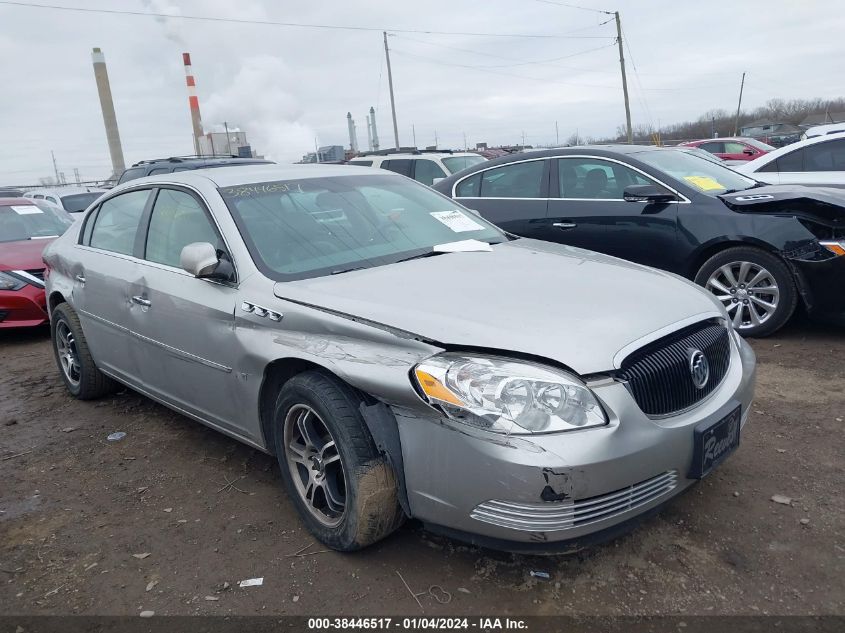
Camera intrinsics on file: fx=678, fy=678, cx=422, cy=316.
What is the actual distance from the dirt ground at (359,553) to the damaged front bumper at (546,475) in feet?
1.04

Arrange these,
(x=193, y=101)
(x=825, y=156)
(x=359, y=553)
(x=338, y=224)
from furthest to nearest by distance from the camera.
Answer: (x=193, y=101), (x=825, y=156), (x=338, y=224), (x=359, y=553)

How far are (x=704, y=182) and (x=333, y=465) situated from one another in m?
4.42

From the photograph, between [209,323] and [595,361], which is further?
[209,323]

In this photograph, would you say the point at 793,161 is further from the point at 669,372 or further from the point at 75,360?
the point at 75,360

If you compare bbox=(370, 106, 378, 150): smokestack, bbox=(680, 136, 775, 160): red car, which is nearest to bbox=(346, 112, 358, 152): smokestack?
bbox=(370, 106, 378, 150): smokestack

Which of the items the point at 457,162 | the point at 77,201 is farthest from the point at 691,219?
the point at 77,201

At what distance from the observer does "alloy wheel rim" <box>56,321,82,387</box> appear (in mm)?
4930

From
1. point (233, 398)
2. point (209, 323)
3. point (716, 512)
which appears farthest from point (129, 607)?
point (716, 512)

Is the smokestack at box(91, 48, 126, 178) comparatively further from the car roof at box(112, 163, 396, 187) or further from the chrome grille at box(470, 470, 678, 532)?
the chrome grille at box(470, 470, 678, 532)

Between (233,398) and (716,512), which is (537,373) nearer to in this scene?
(716,512)

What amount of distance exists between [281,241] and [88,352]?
2235mm

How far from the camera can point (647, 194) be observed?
5.42 metres

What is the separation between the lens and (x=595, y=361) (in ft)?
7.68

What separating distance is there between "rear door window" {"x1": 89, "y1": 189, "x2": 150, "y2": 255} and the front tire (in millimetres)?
1880
